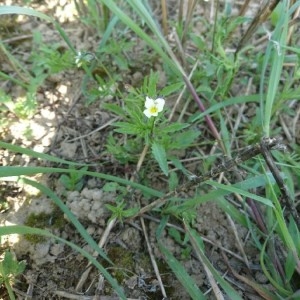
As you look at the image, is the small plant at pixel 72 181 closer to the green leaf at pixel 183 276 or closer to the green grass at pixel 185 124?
the green grass at pixel 185 124

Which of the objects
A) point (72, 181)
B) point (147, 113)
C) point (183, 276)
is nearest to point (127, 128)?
point (147, 113)

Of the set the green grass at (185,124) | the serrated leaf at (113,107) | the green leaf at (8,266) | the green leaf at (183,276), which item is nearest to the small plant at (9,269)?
the green leaf at (8,266)

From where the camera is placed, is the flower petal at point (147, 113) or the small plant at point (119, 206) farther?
the small plant at point (119, 206)

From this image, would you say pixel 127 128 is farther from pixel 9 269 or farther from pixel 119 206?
pixel 9 269

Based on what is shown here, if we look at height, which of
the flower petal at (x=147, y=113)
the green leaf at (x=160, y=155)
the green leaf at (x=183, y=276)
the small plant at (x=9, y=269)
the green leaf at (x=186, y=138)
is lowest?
the green leaf at (x=183, y=276)

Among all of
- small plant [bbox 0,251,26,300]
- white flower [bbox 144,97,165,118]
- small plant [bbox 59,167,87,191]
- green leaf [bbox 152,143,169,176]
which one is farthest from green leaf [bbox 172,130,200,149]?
small plant [bbox 0,251,26,300]

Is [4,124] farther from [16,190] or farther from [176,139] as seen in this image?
[176,139]

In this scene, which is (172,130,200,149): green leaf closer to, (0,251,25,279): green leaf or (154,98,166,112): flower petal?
(154,98,166,112): flower petal
